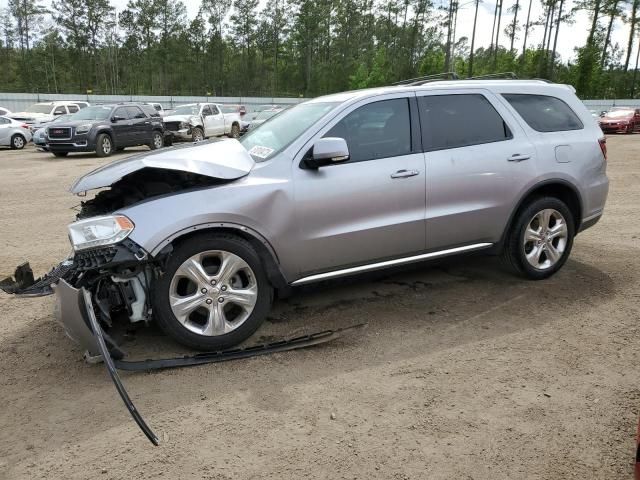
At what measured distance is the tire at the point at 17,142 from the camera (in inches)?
789

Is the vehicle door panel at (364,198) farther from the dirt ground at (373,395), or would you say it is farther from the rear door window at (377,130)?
the dirt ground at (373,395)

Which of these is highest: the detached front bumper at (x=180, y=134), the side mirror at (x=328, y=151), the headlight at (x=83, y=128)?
the side mirror at (x=328, y=151)

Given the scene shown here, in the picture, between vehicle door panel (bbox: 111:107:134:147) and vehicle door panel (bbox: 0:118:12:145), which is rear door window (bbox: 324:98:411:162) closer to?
vehicle door panel (bbox: 111:107:134:147)

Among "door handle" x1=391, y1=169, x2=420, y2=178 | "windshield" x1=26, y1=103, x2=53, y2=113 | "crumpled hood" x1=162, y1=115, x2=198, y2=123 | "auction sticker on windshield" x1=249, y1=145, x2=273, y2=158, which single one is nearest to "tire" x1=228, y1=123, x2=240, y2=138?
"crumpled hood" x1=162, y1=115, x2=198, y2=123

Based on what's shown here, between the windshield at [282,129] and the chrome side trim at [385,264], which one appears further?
the windshield at [282,129]

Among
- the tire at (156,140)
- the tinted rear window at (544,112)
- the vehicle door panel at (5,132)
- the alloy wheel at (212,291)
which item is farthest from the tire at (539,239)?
the vehicle door panel at (5,132)

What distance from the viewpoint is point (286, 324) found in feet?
13.3

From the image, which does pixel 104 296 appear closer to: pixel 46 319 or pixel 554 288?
pixel 46 319

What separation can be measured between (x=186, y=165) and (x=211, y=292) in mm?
871

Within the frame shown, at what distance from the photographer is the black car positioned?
53.2 ft

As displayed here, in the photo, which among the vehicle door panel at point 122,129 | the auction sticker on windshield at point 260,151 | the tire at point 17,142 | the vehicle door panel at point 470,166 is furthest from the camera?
the tire at point 17,142

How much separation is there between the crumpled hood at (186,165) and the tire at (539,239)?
8.06ft

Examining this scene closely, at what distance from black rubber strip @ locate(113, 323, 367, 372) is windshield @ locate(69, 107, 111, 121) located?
51.3ft

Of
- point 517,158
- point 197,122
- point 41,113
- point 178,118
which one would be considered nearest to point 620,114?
point 197,122
